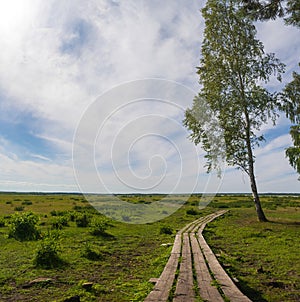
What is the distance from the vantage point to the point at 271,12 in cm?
1355

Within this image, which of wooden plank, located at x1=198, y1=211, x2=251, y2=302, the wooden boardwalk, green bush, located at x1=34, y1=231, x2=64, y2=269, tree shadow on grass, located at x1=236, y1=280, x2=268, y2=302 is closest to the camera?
wooden plank, located at x1=198, y1=211, x2=251, y2=302

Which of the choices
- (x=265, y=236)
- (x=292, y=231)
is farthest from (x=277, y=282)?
(x=292, y=231)

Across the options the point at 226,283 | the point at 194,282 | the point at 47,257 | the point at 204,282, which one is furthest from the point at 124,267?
the point at 226,283

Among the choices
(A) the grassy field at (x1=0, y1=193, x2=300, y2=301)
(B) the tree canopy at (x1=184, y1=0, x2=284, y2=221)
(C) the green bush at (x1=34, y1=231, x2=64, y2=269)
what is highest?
(B) the tree canopy at (x1=184, y1=0, x2=284, y2=221)

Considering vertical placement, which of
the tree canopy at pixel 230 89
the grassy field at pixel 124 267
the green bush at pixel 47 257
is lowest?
the grassy field at pixel 124 267

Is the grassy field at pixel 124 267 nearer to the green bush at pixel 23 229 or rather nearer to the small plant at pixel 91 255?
the small plant at pixel 91 255

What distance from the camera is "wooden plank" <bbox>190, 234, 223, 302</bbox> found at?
5602 mm

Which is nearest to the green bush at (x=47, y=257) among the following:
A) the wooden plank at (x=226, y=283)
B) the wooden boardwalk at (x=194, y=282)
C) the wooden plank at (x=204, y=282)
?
the wooden boardwalk at (x=194, y=282)

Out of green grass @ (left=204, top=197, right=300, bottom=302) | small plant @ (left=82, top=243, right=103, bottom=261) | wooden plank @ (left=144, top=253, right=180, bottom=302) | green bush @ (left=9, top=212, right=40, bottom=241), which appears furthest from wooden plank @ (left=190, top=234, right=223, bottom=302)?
green bush @ (left=9, top=212, right=40, bottom=241)

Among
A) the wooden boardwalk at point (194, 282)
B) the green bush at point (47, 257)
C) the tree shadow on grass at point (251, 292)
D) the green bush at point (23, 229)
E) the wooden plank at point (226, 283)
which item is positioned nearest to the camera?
the wooden plank at point (226, 283)

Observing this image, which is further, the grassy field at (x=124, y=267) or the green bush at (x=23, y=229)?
the green bush at (x=23, y=229)

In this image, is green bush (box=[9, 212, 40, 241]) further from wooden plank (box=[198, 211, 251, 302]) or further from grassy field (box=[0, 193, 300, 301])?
wooden plank (box=[198, 211, 251, 302])

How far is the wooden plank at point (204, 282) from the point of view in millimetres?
5602

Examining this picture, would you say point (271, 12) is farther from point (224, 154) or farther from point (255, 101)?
point (224, 154)
